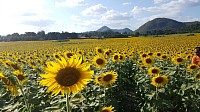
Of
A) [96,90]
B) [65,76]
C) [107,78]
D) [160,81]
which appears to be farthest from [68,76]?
[160,81]

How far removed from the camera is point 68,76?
8.95 ft

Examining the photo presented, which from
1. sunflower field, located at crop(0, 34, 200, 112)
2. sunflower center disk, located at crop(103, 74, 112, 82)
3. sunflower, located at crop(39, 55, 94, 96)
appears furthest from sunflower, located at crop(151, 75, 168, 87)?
sunflower, located at crop(39, 55, 94, 96)

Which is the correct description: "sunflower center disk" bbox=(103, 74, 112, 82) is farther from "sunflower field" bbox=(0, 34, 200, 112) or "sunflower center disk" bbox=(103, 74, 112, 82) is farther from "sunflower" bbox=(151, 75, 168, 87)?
"sunflower" bbox=(151, 75, 168, 87)

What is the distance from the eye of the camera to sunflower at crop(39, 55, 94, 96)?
8.79 feet

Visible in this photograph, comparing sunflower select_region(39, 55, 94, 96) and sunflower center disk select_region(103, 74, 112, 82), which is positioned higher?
sunflower select_region(39, 55, 94, 96)

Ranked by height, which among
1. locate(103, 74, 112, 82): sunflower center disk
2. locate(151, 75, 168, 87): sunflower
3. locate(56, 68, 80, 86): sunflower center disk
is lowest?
locate(151, 75, 168, 87): sunflower

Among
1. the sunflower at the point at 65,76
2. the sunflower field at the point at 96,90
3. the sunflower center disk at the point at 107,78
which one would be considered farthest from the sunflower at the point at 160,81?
the sunflower at the point at 65,76

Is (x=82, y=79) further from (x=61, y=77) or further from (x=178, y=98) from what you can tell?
(x=178, y=98)

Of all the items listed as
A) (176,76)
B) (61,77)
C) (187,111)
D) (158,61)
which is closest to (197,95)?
(187,111)

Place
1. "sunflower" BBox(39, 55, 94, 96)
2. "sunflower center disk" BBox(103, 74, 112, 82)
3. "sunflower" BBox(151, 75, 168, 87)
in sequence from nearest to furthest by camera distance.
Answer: "sunflower" BBox(39, 55, 94, 96), "sunflower center disk" BBox(103, 74, 112, 82), "sunflower" BBox(151, 75, 168, 87)

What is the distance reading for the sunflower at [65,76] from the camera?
268cm

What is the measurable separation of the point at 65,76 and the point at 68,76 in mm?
25

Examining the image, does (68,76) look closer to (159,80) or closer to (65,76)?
(65,76)

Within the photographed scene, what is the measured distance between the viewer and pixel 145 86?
7.37 meters
